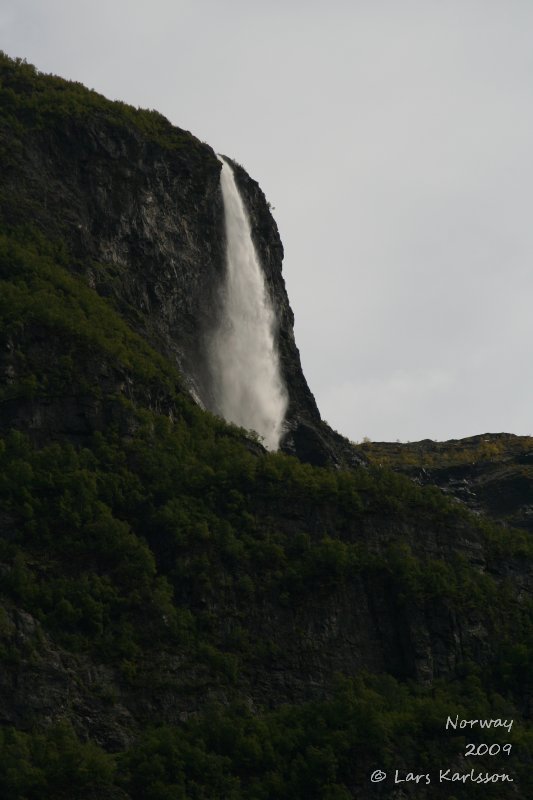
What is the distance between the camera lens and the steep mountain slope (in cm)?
8869

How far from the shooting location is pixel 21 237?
124438mm

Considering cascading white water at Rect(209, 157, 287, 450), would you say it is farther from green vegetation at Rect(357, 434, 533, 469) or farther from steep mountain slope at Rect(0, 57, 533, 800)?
green vegetation at Rect(357, 434, 533, 469)

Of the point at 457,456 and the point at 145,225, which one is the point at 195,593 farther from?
the point at 457,456

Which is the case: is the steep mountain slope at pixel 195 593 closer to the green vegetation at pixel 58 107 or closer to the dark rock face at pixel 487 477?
the green vegetation at pixel 58 107

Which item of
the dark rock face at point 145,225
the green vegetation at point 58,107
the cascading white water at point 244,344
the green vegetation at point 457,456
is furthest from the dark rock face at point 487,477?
the green vegetation at point 58,107

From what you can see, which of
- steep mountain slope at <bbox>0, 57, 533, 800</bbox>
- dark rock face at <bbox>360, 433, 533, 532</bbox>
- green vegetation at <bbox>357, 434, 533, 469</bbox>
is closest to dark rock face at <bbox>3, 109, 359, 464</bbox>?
steep mountain slope at <bbox>0, 57, 533, 800</bbox>

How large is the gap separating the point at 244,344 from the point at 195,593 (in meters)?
48.6

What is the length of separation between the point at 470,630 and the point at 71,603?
2466cm

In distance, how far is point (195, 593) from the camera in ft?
327

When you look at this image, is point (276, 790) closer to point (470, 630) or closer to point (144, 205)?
point (470, 630)

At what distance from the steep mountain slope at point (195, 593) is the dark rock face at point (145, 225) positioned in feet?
2.40

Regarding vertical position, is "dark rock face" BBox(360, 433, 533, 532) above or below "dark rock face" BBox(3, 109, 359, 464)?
below

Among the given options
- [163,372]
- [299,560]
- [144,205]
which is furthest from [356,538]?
[144,205]

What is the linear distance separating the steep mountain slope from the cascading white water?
43.3ft
